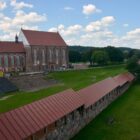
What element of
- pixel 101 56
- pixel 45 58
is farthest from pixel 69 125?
pixel 101 56

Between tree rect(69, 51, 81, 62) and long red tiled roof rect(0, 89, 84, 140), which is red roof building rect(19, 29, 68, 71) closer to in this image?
tree rect(69, 51, 81, 62)

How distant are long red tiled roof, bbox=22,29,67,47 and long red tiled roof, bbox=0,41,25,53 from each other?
10.3 ft

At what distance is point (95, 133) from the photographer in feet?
78.1

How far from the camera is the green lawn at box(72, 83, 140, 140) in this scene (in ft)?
76.1

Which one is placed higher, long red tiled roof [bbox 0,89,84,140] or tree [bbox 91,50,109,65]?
tree [bbox 91,50,109,65]

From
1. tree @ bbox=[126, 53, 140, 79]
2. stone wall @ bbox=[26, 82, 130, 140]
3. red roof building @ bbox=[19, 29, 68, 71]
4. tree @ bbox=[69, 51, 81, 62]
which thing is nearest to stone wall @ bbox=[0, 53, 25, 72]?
red roof building @ bbox=[19, 29, 68, 71]

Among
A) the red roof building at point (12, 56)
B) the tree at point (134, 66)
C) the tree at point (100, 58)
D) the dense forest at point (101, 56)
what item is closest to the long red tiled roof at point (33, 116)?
the tree at point (134, 66)

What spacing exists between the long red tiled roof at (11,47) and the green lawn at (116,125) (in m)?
37.2

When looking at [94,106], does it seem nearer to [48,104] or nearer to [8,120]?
[48,104]

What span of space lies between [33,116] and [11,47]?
54512 millimetres

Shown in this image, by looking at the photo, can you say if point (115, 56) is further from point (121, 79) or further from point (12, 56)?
point (121, 79)

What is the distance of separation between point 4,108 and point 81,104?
9511 mm

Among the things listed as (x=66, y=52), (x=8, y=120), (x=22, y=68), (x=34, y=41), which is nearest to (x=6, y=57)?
(x=22, y=68)

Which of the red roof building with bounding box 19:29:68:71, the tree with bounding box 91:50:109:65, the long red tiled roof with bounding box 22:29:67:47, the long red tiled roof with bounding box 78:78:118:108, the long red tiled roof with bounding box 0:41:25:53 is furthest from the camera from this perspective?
the tree with bounding box 91:50:109:65
